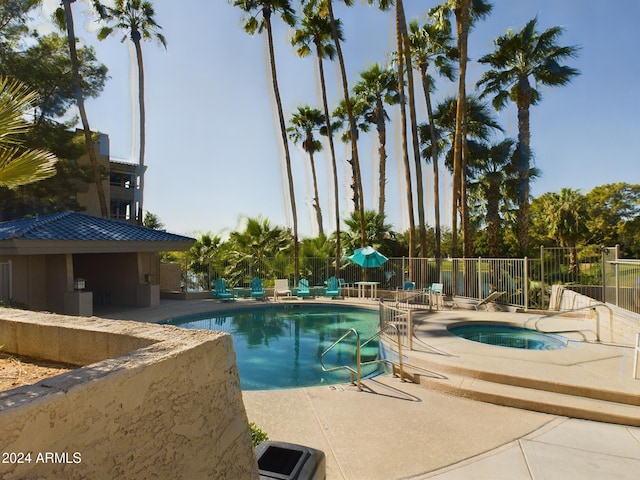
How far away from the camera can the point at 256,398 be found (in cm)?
602

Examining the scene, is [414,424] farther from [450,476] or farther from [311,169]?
[311,169]

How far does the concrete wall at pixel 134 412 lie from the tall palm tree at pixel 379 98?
19.7 meters

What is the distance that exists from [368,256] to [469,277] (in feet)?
14.4

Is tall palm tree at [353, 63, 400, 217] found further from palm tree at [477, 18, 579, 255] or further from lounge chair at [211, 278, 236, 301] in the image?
lounge chair at [211, 278, 236, 301]

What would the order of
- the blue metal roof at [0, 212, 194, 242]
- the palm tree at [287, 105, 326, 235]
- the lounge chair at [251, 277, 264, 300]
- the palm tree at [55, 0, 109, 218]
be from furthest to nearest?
the palm tree at [287, 105, 326, 235] < the palm tree at [55, 0, 109, 218] < the lounge chair at [251, 277, 264, 300] < the blue metal roof at [0, 212, 194, 242]

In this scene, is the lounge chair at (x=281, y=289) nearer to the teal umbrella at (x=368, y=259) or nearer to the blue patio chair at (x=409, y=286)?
the teal umbrella at (x=368, y=259)

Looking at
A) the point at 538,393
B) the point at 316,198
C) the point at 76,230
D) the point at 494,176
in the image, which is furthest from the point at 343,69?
the point at 538,393

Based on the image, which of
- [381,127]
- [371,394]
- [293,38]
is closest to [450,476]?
[371,394]

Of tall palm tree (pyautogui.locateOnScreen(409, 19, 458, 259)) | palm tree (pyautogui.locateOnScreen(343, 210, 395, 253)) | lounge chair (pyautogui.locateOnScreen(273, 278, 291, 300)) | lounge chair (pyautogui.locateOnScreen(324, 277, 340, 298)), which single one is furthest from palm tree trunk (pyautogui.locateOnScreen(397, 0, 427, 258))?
lounge chair (pyautogui.locateOnScreen(273, 278, 291, 300))

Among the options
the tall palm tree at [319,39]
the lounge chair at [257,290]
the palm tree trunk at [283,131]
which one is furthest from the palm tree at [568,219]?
the lounge chair at [257,290]

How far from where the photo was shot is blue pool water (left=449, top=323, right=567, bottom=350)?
33.2 ft

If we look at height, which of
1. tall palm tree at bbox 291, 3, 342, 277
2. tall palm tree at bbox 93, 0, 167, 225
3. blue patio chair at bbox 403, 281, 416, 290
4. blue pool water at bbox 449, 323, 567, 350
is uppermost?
tall palm tree at bbox 93, 0, 167, 225

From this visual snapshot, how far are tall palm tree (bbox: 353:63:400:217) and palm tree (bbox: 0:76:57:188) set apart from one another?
19298 mm

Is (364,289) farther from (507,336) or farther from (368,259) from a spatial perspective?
(507,336)
